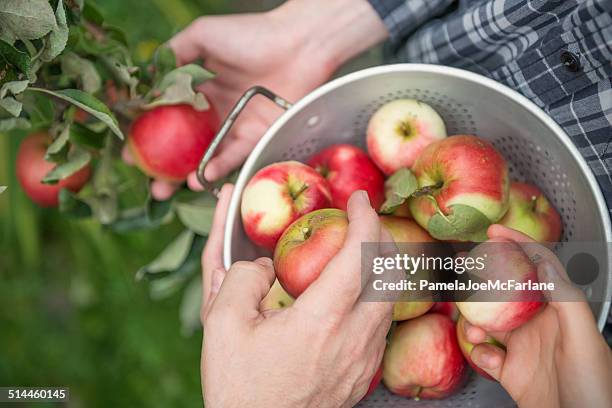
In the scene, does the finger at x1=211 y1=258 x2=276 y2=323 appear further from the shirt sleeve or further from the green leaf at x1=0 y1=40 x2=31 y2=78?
the shirt sleeve

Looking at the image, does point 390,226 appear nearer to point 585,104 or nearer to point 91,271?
point 585,104

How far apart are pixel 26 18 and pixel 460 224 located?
526mm

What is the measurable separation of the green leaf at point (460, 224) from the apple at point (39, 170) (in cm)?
55

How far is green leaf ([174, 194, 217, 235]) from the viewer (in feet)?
3.20

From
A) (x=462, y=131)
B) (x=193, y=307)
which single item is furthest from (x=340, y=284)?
(x=193, y=307)

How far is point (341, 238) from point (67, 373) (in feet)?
3.70

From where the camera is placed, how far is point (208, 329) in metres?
0.60

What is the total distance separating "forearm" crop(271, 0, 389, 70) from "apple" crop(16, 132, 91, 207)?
40 centimetres

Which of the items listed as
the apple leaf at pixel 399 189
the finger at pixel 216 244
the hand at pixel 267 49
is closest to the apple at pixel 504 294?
the apple leaf at pixel 399 189

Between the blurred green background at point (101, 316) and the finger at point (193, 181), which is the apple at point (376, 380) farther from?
the blurred green background at point (101, 316)

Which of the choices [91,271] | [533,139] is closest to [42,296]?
[91,271]

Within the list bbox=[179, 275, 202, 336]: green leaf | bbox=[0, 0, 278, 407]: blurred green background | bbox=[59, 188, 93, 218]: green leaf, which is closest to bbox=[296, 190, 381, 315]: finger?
bbox=[59, 188, 93, 218]: green leaf

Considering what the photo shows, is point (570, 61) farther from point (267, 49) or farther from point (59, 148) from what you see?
point (59, 148)

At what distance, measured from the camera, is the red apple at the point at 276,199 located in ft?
2.48
